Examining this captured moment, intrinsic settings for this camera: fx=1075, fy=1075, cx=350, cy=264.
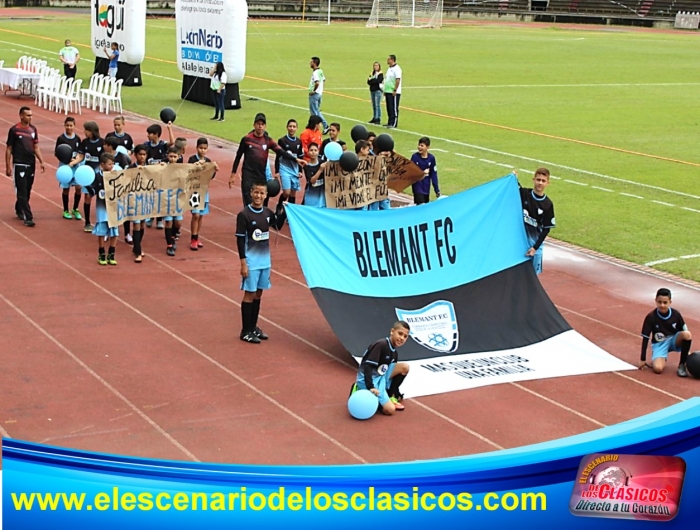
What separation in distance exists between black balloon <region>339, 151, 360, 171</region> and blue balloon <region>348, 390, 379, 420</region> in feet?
20.4

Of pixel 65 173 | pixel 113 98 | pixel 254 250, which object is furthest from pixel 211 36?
pixel 254 250

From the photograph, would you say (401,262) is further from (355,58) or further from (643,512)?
(355,58)

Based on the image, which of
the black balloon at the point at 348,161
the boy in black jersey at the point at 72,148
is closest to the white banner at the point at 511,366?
the black balloon at the point at 348,161

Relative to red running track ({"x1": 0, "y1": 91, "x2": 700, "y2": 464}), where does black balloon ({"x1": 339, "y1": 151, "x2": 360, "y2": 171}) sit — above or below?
above

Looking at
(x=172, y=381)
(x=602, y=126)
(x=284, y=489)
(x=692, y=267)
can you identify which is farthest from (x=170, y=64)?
(x=284, y=489)

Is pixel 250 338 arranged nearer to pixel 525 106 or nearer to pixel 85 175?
pixel 85 175

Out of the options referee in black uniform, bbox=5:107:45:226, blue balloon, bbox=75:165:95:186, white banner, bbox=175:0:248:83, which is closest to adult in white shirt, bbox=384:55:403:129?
white banner, bbox=175:0:248:83

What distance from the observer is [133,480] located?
280 inches

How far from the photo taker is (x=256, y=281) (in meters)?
12.8

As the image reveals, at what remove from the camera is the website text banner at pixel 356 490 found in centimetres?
701

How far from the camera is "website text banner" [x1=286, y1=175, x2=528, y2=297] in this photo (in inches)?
507

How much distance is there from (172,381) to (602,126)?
2246 centimetres

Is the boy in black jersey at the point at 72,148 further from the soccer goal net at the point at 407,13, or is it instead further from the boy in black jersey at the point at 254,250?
the soccer goal net at the point at 407,13

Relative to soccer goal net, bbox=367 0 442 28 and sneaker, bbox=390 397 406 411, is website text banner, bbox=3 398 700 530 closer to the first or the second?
sneaker, bbox=390 397 406 411
